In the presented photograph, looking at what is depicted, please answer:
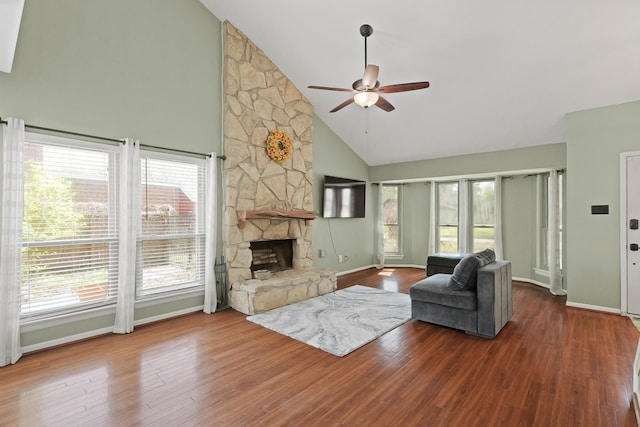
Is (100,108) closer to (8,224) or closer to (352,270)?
(8,224)

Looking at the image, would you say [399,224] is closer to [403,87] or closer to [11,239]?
[403,87]

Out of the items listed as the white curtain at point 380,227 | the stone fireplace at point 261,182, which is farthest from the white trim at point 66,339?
the white curtain at point 380,227

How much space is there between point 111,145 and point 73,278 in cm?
157

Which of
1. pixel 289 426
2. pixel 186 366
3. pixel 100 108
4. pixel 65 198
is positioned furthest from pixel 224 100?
pixel 289 426

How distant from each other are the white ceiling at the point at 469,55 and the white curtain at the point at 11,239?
10.5 ft

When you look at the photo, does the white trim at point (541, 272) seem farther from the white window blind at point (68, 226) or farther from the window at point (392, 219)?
the white window blind at point (68, 226)

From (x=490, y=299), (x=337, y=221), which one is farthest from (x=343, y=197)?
(x=490, y=299)

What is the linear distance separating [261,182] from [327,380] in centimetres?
338

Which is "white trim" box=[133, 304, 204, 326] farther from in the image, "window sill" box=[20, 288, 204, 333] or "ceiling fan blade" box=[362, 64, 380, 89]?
"ceiling fan blade" box=[362, 64, 380, 89]

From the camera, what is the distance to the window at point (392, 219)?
8.27 metres

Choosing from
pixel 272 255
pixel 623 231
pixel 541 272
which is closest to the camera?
pixel 623 231

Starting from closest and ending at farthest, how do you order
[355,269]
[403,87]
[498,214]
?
[403,87], [498,214], [355,269]

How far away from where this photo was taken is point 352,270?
7.33 m

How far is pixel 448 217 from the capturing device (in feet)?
25.1
